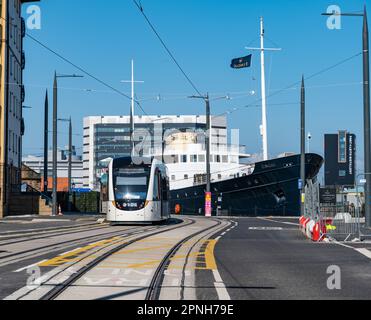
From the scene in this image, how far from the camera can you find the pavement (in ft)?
29.7

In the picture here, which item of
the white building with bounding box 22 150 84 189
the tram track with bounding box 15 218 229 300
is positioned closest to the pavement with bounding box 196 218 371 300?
the tram track with bounding box 15 218 229 300

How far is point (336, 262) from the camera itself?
1351 centimetres

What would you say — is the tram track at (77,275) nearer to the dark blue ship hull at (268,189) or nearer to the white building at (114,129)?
the dark blue ship hull at (268,189)

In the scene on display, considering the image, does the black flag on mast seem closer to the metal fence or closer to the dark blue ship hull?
the dark blue ship hull

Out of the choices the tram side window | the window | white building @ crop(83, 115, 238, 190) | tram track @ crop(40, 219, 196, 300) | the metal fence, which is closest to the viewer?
tram track @ crop(40, 219, 196, 300)

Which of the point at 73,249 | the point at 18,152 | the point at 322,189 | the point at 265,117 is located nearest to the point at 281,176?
the point at 265,117

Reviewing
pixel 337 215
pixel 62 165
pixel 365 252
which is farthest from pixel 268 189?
pixel 62 165

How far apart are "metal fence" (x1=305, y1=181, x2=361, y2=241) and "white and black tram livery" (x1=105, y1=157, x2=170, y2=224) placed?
8.32m

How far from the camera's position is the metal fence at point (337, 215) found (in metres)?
21.6

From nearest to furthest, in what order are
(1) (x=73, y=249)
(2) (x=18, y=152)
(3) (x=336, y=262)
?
(3) (x=336, y=262), (1) (x=73, y=249), (2) (x=18, y=152)

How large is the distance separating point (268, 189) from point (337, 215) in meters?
28.1

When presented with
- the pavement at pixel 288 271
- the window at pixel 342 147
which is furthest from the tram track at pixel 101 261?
the window at pixel 342 147
